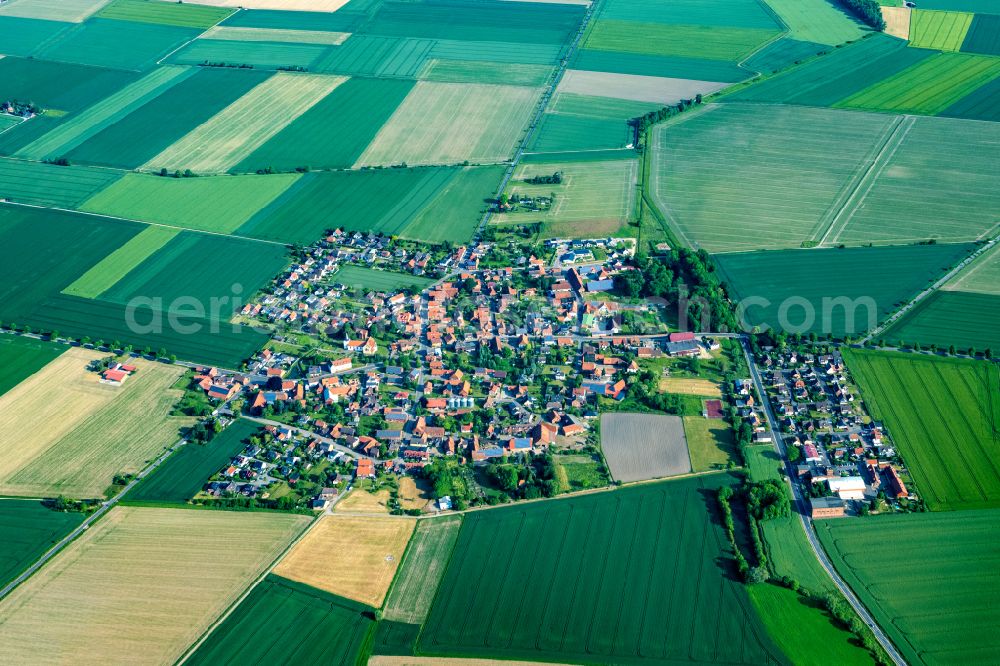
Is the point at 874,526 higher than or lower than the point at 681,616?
higher

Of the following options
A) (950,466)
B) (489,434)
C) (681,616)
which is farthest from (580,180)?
(681,616)

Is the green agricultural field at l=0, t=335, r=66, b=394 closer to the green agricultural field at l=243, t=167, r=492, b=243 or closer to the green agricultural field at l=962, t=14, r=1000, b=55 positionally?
the green agricultural field at l=243, t=167, r=492, b=243

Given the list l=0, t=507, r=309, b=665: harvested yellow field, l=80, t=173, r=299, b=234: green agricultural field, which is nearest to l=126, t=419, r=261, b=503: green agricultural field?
l=0, t=507, r=309, b=665: harvested yellow field

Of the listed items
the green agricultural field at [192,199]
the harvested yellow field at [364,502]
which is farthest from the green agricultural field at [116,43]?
the harvested yellow field at [364,502]

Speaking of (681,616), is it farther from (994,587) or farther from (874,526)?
(994,587)

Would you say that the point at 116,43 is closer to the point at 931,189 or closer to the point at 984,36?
the point at 931,189

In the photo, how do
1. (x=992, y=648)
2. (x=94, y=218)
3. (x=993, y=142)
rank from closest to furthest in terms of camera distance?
1. (x=992, y=648)
2. (x=94, y=218)
3. (x=993, y=142)

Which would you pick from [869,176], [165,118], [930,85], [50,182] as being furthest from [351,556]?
[930,85]
